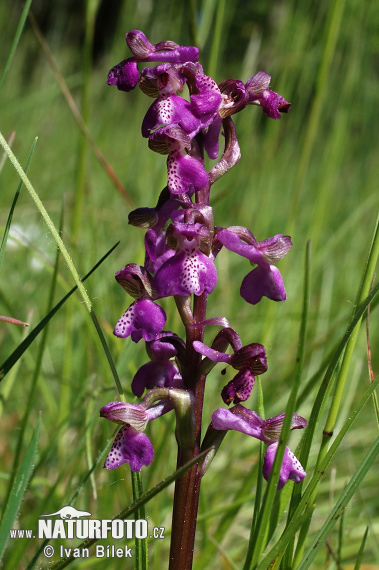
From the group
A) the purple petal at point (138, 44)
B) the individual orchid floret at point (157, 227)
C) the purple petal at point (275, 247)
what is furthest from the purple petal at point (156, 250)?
the purple petal at point (138, 44)

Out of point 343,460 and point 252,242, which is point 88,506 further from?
point 343,460

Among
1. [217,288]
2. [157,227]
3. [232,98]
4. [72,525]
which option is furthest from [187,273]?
[217,288]

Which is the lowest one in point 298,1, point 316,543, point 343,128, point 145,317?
point 316,543

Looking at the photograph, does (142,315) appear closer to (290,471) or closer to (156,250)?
(156,250)

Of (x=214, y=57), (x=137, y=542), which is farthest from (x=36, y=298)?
(x=137, y=542)

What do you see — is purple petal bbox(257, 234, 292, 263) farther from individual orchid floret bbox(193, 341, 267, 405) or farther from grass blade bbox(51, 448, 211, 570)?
grass blade bbox(51, 448, 211, 570)
